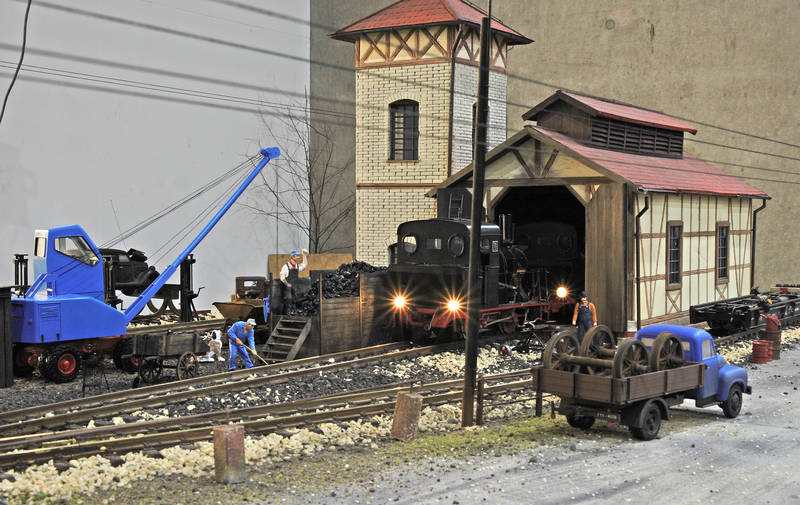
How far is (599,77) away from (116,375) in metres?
22.3

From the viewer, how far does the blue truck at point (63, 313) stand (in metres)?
16.5

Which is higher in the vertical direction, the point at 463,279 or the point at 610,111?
the point at 610,111

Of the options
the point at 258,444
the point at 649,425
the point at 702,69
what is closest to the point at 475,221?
the point at 649,425

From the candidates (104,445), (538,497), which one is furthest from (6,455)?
(538,497)

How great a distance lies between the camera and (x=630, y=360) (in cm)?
1238

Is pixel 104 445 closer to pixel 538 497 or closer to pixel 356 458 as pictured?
pixel 356 458

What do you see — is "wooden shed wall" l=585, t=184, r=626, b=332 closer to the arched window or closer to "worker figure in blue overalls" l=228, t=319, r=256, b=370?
the arched window

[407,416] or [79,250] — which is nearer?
[407,416]

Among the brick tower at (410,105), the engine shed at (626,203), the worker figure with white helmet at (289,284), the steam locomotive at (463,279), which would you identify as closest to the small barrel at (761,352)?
the engine shed at (626,203)

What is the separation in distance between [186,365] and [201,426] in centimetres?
473

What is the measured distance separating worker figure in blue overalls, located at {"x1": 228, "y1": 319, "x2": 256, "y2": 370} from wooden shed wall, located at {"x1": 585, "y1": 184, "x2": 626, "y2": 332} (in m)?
8.65

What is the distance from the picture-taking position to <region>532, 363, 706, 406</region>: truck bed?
11.7 meters

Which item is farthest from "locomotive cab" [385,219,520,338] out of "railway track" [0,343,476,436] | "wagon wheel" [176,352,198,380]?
"wagon wheel" [176,352,198,380]

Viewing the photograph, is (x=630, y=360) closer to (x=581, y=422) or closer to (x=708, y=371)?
(x=581, y=422)
